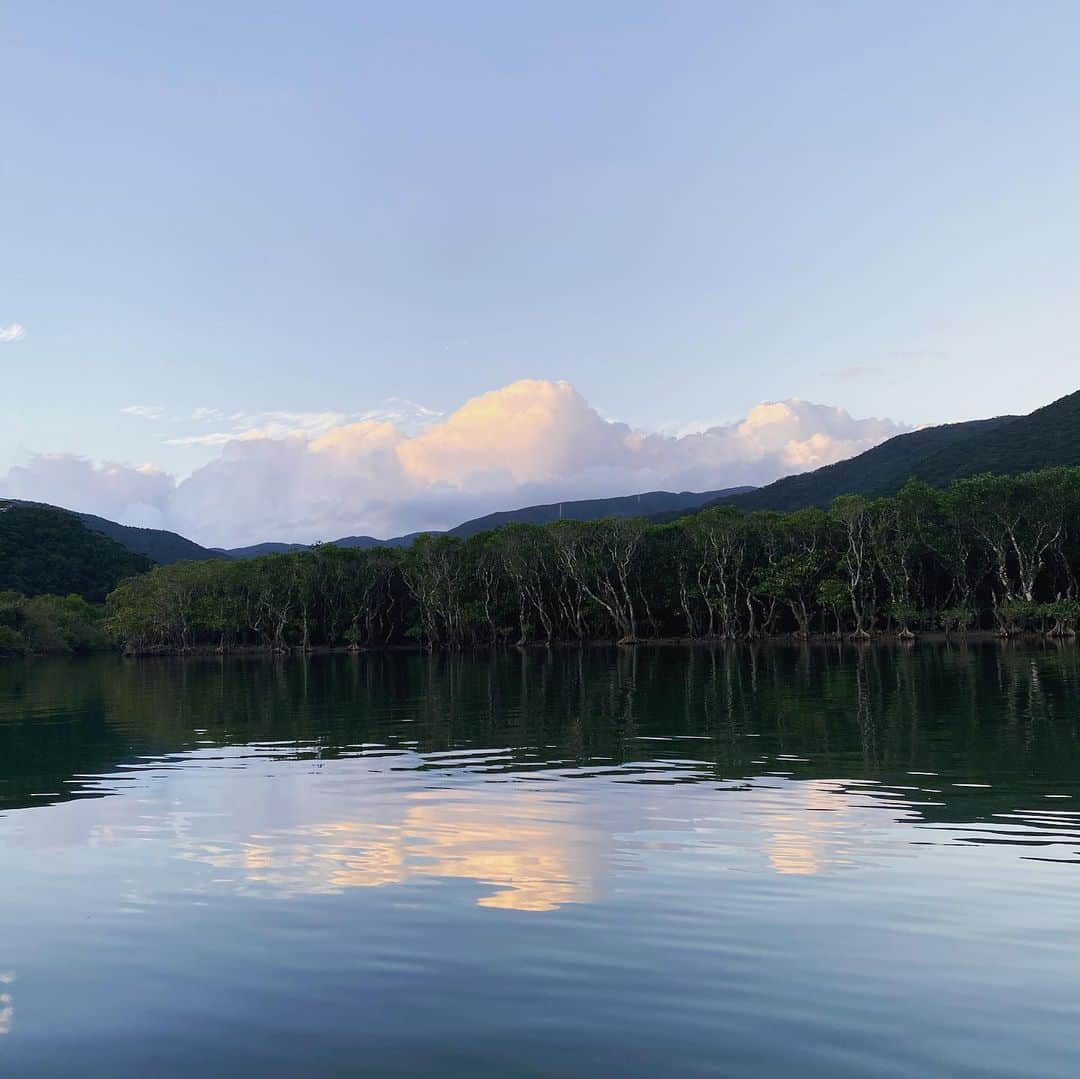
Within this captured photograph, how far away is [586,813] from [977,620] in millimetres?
88723

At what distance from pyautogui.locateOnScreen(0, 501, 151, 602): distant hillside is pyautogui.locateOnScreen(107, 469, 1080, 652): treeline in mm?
48266

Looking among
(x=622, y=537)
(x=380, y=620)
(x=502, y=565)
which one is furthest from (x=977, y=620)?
(x=380, y=620)

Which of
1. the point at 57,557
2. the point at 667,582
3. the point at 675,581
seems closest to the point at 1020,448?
the point at 675,581

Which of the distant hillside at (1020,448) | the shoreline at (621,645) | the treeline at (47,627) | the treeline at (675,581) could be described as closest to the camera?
the shoreline at (621,645)

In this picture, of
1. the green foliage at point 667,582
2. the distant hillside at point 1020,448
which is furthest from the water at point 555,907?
the distant hillside at point 1020,448

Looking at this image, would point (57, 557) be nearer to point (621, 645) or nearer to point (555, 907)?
point (621, 645)

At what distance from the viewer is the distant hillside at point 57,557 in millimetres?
170875

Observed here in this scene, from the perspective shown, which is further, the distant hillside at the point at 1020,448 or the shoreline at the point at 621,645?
the distant hillside at the point at 1020,448

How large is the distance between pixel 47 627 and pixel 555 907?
134m

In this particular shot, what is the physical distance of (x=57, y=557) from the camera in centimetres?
17800

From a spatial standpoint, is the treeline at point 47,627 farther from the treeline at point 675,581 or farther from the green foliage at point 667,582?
the treeline at point 675,581

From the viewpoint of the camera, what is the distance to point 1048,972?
8453 millimetres

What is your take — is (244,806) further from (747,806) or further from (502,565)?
(502,565)

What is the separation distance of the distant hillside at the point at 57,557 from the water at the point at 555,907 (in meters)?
161
